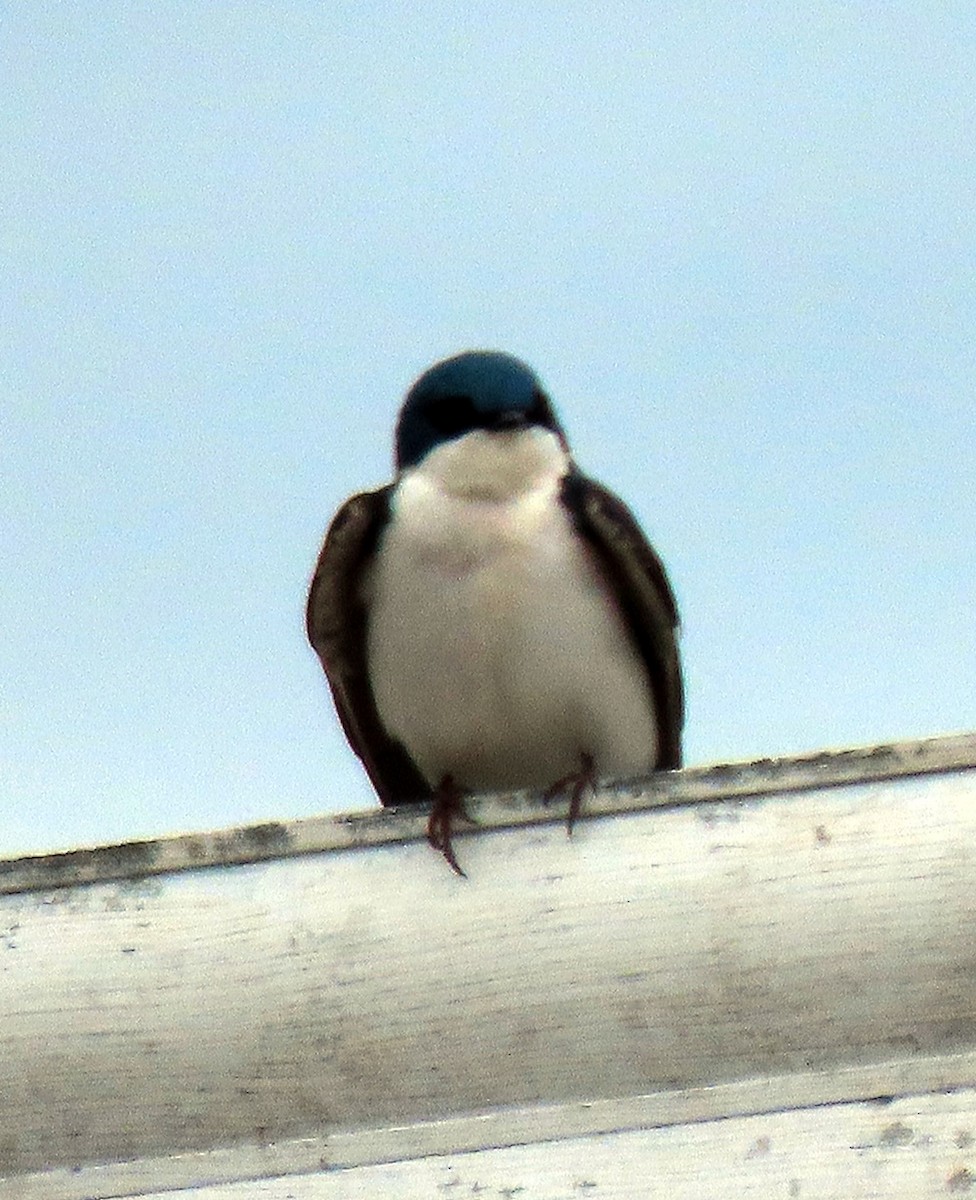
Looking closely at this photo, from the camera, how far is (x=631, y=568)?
3221 mm

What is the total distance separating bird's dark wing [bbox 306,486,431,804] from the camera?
3.25 metres

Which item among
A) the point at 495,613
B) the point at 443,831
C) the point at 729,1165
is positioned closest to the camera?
the point at 729,1165

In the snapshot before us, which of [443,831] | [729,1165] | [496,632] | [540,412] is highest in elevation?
[540,412]

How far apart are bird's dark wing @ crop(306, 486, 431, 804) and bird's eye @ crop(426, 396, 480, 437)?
5.8 inches

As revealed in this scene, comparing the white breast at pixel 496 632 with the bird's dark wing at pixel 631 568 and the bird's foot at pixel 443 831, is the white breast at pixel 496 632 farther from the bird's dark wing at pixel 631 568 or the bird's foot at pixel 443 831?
the bird's foot at pixel 443 831

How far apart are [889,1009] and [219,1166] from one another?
63 cm

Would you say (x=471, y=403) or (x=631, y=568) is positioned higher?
(x=471, y=403)

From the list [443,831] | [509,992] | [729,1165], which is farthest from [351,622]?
[729,1165]

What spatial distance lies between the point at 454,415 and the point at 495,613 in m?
0.41

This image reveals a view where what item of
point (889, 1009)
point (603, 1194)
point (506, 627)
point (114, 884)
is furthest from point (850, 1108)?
point (506, 627)

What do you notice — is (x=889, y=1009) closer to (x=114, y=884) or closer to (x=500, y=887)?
(x=500, y=887)

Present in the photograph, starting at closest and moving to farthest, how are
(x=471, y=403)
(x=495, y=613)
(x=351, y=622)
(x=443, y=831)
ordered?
(x=443, y=831)
(x=495, y=613)
(x=351, y=622)
(x=471, y=403)

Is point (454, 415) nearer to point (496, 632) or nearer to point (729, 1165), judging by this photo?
point (496, 632)

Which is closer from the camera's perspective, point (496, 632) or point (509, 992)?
point (509, 992)
